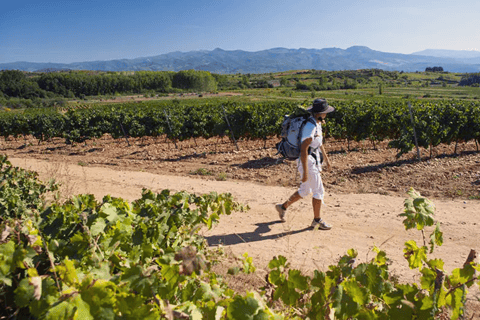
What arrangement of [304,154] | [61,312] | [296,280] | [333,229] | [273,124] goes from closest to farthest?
[61,312] → [296,280] → [304,154] → [333,229] → [273,124]

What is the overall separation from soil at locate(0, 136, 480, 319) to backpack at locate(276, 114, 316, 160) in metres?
1.24

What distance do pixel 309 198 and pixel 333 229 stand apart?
5.46 ft

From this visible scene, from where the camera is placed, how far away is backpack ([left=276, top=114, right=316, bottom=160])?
459cm

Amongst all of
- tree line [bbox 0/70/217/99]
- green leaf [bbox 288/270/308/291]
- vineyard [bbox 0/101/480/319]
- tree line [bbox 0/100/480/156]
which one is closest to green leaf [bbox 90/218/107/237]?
vineyard [bbox 0/101/480/319]

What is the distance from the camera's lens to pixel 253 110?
50.3 feet

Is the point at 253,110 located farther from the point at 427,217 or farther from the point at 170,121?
the point at 427,217

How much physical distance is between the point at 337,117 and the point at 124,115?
37.7 feet

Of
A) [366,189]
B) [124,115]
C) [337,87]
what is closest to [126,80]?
[337,87]

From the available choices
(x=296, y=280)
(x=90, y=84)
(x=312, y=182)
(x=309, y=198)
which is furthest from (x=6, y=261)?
(x=90, y=84)

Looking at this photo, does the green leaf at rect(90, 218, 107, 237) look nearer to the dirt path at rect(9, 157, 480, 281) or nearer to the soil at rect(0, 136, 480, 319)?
the soil at rect(0, 136, 480, 319)

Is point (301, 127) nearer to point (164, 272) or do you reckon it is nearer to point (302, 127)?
point (302, 127)

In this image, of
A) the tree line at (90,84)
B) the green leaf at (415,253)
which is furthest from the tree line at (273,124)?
the tree line at (90,84)

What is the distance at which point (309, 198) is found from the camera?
22.4 feet

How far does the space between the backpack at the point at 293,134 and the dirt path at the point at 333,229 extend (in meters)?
1.18
